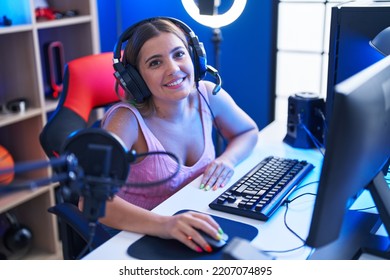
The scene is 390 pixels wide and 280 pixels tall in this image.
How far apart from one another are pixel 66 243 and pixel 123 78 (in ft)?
1.55

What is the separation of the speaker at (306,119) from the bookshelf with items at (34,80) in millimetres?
1045

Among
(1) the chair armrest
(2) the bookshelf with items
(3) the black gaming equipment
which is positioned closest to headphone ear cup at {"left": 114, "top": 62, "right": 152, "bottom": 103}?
(1) the chair armrest

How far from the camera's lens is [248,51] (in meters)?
2.42

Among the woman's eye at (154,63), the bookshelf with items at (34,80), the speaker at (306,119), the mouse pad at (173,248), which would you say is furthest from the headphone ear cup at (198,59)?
the bookshelf with items at (34,80)

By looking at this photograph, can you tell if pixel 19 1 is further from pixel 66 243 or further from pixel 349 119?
pixel 349 119

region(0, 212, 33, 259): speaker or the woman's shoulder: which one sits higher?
the woman's shoulder

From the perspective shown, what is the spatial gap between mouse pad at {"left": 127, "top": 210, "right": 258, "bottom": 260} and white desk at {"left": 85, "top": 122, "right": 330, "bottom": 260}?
0.05 ft

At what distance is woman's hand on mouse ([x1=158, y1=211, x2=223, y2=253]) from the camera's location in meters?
0.92

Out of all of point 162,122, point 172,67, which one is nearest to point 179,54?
point 172,67

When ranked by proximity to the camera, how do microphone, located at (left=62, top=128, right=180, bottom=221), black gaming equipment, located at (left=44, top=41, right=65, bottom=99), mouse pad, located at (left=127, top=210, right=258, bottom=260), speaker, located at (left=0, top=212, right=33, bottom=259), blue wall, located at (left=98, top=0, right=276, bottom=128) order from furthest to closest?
blue wall, located at (left=98, top=0, right=276, bottom=128) → black gaming equipment, located at (left=44, top=41, right=65, bottom=99) → speaker, located at (left=0, top=212, right=33, bottom=259) → mouse pad, located at (left=127, top=210, right=258, bottom=260) → microphone, located at (left=62, top=128, right=180, bottom=221)

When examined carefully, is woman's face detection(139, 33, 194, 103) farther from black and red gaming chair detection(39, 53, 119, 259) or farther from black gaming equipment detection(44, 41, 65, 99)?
black gaming equipment detection(44, 41, 65, 99)

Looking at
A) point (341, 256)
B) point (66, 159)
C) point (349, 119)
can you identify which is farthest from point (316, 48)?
point (66, 159)

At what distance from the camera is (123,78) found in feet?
4.05

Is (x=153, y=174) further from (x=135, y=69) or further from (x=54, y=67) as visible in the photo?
(x=54, y=67)
